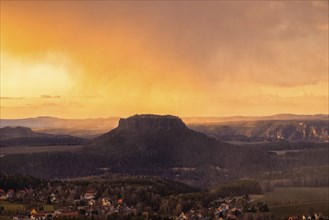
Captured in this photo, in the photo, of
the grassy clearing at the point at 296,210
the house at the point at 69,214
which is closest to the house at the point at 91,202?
the house at the point at 69,214

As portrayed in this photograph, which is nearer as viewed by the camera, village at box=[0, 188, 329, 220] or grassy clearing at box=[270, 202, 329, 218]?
village at box=[0, 188, 329, 220]

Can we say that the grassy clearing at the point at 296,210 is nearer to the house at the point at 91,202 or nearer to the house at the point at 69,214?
the house at the point at 91,202

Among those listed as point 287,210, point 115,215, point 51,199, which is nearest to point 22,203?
point 51,199

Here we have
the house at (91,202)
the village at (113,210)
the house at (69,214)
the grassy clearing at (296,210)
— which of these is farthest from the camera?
the house at (91,202)

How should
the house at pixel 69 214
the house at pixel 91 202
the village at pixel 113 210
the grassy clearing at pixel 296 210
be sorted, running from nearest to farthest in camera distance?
1. the house at pixel 69 214
2. the village at pixel 113 210
3. the grassy clearing at pixel 296 210
4. the house at pixel 91 202

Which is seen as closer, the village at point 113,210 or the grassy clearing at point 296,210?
the village at point 113,210

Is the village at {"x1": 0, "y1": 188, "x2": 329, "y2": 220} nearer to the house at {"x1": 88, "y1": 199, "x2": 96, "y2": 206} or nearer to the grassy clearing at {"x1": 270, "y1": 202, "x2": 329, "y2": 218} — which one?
the house at {"x1": 88, "y1": 199, "x2": 96, "y2": 206}

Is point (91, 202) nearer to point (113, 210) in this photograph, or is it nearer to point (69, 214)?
Result: point (113, 210)

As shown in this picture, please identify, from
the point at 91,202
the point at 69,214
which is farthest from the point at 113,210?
the point at 69,214

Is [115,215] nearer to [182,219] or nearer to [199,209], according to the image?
[182,219]

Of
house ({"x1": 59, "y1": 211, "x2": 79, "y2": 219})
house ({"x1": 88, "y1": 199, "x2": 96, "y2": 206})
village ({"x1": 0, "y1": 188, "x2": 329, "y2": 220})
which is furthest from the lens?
house ({"x1": 88, "y1": 199, "x2": 96, "y2": 206})

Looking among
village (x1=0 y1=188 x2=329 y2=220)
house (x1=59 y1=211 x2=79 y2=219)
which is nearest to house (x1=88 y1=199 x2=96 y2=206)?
village (x1=0 y1=188 x2=329 y2=220)

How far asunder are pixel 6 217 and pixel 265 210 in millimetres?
74196

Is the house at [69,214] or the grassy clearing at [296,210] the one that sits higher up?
the house at [69,214]
